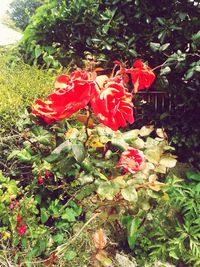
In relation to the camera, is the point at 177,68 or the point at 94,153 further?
the point at 177,68

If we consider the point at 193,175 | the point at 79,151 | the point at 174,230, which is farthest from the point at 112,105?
the point at 193,175

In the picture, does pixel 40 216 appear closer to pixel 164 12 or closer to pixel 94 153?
pixel 94 153

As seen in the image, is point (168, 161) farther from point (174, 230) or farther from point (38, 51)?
point (38, 51)

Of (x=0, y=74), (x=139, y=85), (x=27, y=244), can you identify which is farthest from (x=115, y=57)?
(x=27, y=244)

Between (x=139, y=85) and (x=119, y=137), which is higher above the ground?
(x=139, y=85)

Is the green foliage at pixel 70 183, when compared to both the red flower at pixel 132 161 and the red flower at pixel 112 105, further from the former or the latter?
the red flower at pixel 112 105

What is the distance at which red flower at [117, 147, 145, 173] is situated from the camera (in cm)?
188

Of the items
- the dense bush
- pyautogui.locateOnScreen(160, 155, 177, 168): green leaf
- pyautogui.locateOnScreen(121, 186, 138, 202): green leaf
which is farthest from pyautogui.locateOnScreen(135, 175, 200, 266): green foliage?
pyautogui.locateOnScreen(121, 186, 138, 202): green leaf

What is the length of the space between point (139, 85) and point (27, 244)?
1.15 metres

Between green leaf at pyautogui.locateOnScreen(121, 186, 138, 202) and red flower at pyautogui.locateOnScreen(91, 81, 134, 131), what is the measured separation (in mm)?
389

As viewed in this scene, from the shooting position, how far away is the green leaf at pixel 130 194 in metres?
1.86

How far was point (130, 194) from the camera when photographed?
73.7 inches

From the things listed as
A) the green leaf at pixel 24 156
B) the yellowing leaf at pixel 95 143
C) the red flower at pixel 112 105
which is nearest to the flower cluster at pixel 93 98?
the red flower at pixel 112 105

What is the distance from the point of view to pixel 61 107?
5.36 ft
